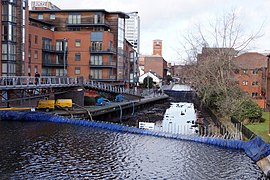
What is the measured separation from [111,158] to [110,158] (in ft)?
0.21

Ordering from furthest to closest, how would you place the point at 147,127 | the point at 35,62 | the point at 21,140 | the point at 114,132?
1. the point at 35,62
2. the point at 147,127
3. the point at 114,132
4. the point at 21,140

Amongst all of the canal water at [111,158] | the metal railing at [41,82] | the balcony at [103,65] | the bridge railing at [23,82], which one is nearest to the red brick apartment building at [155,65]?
the balcony at [103,65]

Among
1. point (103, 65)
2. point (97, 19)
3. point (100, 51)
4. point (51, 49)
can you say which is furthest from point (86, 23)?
point (103, 65)

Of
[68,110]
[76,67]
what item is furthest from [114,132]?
[76,67]

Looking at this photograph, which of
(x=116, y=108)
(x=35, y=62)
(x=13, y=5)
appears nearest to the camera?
(x=13, y=5)

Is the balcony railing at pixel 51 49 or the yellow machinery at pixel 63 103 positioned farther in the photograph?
the balcony railing at pixel 51 49

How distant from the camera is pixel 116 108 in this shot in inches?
2009

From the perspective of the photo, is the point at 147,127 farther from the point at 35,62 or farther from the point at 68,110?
the point at 35,62

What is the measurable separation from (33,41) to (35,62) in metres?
3.32

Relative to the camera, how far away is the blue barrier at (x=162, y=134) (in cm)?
2286

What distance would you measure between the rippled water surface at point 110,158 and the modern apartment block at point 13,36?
1753 centimetres

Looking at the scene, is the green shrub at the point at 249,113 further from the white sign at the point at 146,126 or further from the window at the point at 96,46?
the window at the point at 96,46

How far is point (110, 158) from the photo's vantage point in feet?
76.2

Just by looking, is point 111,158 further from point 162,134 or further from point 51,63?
point 51,63
